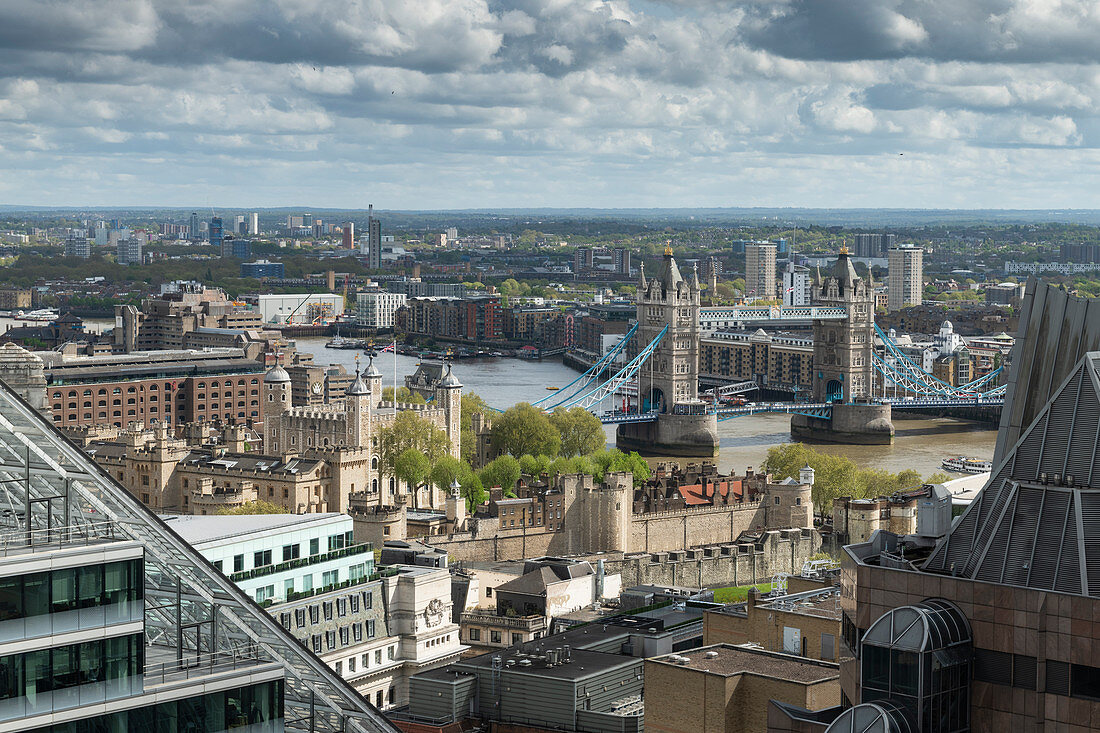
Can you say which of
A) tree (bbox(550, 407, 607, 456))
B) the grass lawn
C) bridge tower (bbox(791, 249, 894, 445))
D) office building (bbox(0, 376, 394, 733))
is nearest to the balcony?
the grass lawn

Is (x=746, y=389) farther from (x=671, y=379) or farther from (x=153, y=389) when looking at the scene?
(x=153, y=389)

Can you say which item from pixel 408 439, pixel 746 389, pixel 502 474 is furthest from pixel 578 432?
pixel 746 389

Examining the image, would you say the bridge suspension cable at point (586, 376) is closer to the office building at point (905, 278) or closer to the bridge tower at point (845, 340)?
the bridge tower at point (845, 340)

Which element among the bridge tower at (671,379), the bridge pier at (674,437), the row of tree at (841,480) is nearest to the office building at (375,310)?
the bridge tower at (671,379)

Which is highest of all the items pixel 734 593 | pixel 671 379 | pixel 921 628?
pixel 921 628

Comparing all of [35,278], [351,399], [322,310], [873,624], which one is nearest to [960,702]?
[873,624]

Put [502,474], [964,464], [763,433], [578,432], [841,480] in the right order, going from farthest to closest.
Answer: [763,433], [578,432], [964,464], [841,480], [502,474]

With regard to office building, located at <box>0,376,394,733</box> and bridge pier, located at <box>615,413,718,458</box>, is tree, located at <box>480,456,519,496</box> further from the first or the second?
office building, located at <box>0,376,394,733</box>
